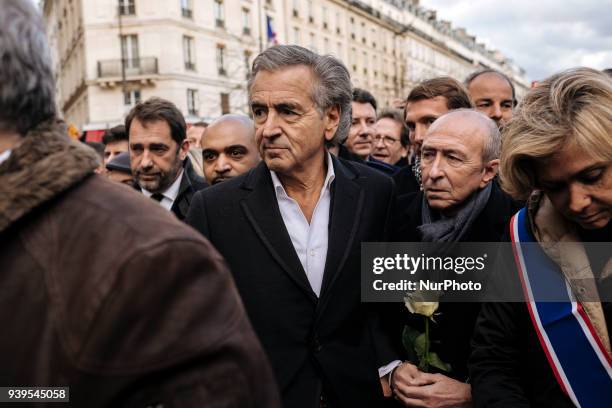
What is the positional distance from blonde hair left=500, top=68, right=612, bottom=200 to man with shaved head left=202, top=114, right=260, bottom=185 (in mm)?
2527

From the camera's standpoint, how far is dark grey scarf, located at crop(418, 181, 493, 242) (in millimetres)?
2756

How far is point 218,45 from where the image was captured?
113 feet

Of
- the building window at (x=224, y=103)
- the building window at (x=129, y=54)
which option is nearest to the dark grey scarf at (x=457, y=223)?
the building window at (x=129, y=54)

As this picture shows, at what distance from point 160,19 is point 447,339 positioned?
105 ft

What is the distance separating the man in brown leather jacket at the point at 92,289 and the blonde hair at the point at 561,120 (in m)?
1.35

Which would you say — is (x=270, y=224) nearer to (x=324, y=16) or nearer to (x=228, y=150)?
(x=228, y=150)

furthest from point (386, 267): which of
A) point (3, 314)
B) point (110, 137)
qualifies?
point (110, 137)

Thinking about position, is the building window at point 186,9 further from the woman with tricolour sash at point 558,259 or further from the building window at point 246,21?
the woman with tricolour sash at point 558,259

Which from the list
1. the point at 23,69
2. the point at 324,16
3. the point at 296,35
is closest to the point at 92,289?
the point at 23,69

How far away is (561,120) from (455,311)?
3.21ft

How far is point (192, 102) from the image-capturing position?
107 feet

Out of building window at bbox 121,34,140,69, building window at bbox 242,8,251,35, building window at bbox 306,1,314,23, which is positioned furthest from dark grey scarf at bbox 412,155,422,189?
building window at bbox 306,1,314,23

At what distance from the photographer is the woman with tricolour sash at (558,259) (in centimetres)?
197

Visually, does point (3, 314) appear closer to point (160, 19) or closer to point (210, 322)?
point (210, 322)
